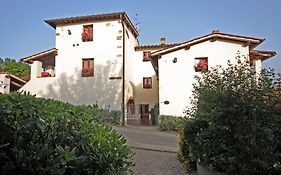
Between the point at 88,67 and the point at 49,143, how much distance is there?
807 inches

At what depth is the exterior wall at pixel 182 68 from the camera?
777 inches

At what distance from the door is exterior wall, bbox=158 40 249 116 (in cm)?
470

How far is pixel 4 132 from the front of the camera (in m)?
2.17

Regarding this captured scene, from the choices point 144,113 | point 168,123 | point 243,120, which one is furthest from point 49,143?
→ point 144,113

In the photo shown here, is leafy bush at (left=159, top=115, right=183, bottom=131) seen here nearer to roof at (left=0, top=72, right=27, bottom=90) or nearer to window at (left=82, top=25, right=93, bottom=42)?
window at (left=82, top=25, right=93, bottom=42)

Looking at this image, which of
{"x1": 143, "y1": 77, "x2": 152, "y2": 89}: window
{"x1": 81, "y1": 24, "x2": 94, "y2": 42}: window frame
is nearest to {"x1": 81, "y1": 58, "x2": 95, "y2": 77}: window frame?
{"x1": 81, "y1": 24, "x2": 94, "y2": 42}: window frame

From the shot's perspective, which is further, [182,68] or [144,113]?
[144,113]

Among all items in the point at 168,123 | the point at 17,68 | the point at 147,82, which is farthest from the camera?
the point at 17,68

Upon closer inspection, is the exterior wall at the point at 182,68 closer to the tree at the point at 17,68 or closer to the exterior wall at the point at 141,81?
the exterior wall at the point at 141,81

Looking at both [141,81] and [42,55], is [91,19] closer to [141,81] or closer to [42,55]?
[42,55]

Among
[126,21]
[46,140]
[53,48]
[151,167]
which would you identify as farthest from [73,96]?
[46,140]

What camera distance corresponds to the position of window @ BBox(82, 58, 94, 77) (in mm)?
22281

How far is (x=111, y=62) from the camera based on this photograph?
71.8ft

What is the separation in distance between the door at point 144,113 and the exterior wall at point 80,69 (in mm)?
3701
